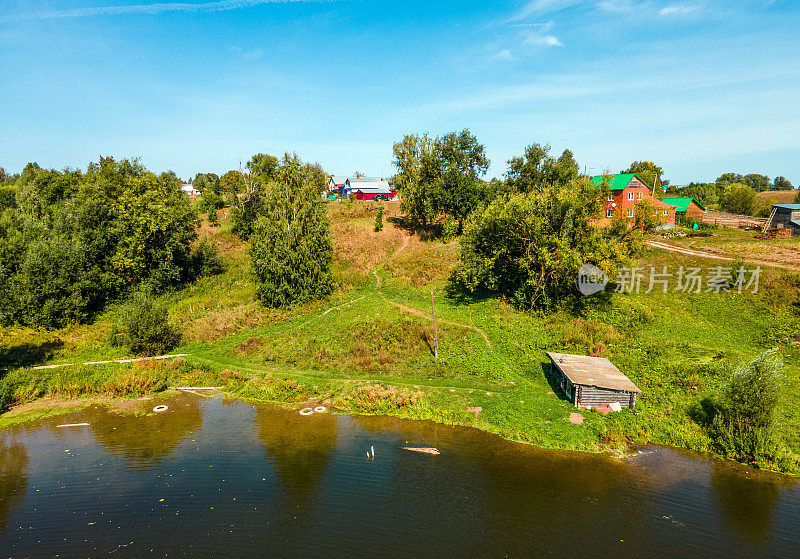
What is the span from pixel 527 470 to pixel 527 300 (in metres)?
20.9

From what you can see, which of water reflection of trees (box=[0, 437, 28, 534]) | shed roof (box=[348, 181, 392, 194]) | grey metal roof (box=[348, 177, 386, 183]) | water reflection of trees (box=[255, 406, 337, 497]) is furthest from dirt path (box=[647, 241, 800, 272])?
grey metal roof (box=[348, 177, 386, 183])

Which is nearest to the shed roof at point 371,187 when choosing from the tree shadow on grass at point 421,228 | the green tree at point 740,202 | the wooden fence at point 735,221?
the tree shadow on grass at point 421,228

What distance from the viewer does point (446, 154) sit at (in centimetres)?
6009

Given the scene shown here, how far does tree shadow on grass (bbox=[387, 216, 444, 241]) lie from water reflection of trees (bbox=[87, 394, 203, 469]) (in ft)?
145

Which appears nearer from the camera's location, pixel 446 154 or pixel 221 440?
pixel 221 440

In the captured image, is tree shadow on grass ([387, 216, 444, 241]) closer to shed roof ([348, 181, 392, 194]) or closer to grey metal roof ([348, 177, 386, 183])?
shed roof ([348, 181, 392, 194])

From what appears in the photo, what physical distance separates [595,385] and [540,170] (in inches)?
1810

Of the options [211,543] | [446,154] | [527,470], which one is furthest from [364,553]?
[446,154]

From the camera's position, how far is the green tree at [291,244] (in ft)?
144

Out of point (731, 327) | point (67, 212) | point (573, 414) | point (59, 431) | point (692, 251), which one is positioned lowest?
point (59, 431)

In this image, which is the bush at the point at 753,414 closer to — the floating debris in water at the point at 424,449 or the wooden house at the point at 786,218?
the floating debris in water at the point at 424,449

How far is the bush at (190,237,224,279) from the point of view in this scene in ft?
183

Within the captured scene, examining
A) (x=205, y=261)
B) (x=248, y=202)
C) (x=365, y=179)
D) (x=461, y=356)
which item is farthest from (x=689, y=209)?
(x=365, y=179)

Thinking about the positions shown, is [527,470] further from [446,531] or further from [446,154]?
[446,154]
